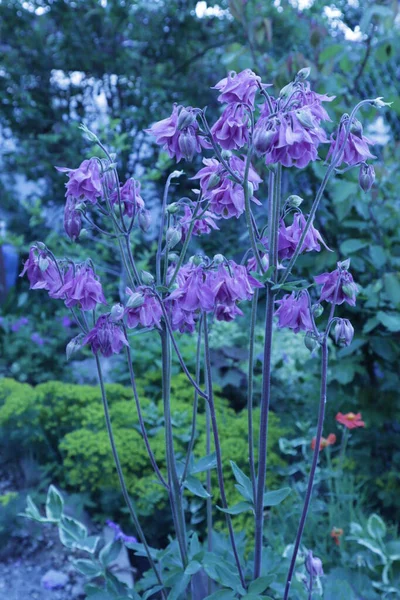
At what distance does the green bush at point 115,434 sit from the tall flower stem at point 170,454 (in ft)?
2.97

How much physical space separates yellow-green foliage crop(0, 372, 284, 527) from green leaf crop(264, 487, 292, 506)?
1055mm

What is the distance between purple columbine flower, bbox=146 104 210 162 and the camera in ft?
3.60

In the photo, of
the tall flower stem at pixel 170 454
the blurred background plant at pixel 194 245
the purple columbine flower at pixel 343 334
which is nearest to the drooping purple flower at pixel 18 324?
the blurred background plant at pixel 194 245

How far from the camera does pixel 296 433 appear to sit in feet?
10.1

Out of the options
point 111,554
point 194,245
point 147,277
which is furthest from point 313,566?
point 194,245

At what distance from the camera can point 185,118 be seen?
3.58ft

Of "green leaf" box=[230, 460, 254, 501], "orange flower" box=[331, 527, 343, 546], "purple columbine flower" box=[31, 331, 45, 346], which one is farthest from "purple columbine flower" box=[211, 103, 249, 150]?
"purple columbine flower" box=[31, 331, 45, 346]

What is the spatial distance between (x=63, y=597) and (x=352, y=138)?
189 centimetres

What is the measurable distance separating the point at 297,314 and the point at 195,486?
0.47 metres

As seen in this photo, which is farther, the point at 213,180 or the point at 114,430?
the point at 114,430

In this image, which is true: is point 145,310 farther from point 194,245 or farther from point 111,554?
point 194,245

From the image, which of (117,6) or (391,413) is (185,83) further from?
(391,413)

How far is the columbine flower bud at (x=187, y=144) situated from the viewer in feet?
3.64

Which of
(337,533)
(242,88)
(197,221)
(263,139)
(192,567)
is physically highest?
(242,88)
